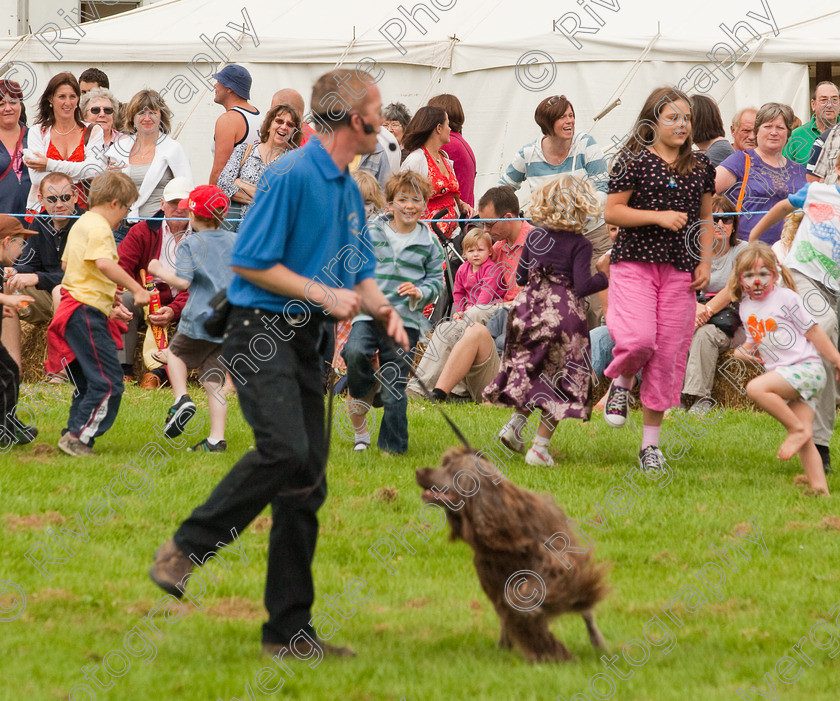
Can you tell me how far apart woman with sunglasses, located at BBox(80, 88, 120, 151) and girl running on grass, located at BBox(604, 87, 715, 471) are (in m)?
5.70

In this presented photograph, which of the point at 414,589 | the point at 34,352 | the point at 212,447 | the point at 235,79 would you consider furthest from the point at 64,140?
the point at 414,589

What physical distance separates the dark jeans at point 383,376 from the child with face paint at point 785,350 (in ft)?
7.79

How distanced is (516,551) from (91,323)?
4583 millimetres

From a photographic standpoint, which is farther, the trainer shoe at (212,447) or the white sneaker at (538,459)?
the trainer shoe at (212,447)

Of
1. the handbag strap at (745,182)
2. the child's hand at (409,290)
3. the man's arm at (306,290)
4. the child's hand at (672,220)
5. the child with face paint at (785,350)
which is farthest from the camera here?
the handbag strap at (745,182)

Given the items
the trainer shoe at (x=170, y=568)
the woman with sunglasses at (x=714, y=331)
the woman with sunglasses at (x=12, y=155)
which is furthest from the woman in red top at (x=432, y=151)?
the trainer shoe at (x=170, y=568)

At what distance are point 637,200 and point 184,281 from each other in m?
3.17

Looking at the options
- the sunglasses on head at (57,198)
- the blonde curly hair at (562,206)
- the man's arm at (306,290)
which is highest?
the man's arm at (306,290)

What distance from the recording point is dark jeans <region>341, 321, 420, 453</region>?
8.13 metres

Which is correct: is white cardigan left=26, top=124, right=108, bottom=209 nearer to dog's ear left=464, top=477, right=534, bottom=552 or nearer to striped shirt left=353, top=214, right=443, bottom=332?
striped shirt left=353, top=214, right=443, bottom=332

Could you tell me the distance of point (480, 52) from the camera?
48.8ft

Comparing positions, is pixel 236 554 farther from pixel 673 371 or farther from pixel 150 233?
pixel 150 233

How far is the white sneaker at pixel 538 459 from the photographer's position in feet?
26.6

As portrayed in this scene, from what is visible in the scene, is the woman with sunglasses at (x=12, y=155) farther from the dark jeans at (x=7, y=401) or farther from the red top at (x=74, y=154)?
the dark jeans at (x=7, y=401)
